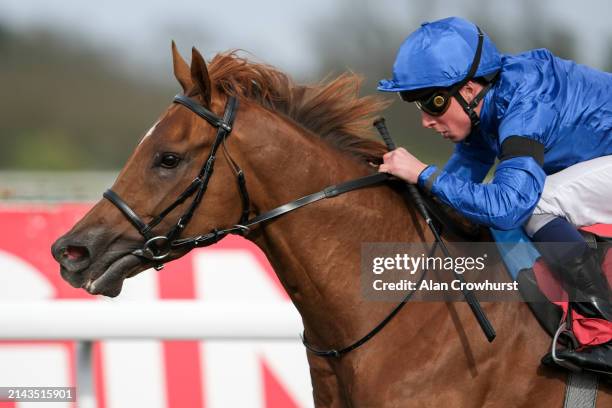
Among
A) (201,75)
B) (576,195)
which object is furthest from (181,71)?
(576,195)

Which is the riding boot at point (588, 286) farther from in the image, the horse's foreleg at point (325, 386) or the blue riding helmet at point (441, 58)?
the horse's foreleg at point (325, 386)

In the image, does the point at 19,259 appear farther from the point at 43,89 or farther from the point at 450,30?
the point at 43,89

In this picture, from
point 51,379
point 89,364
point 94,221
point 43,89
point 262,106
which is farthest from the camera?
point 43,89

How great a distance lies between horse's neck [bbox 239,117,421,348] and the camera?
300cm

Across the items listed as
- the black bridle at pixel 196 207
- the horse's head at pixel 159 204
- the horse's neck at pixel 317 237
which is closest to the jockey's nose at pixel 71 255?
the horse's head at pixel 159 204

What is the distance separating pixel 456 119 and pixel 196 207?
97 centimetres

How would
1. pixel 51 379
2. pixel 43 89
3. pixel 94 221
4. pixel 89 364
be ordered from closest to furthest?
1. pixel 94 221
2. pixel 89 364
3. pixel 51 379
4. pixel 43 89

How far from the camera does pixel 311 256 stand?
118 inches

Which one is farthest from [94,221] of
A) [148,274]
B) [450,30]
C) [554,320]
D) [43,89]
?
[43,89]

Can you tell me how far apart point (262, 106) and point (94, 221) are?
0.70 metres

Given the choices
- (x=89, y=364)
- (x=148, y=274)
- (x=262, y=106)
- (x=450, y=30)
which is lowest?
(x=148, y=274)

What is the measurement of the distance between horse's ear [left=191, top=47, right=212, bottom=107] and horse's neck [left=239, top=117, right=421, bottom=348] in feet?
0.90

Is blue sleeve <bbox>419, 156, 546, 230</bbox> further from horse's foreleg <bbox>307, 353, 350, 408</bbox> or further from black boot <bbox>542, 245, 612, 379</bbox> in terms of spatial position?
horse's foreleg <bbox>307, 353, 350, 408</bbox>
